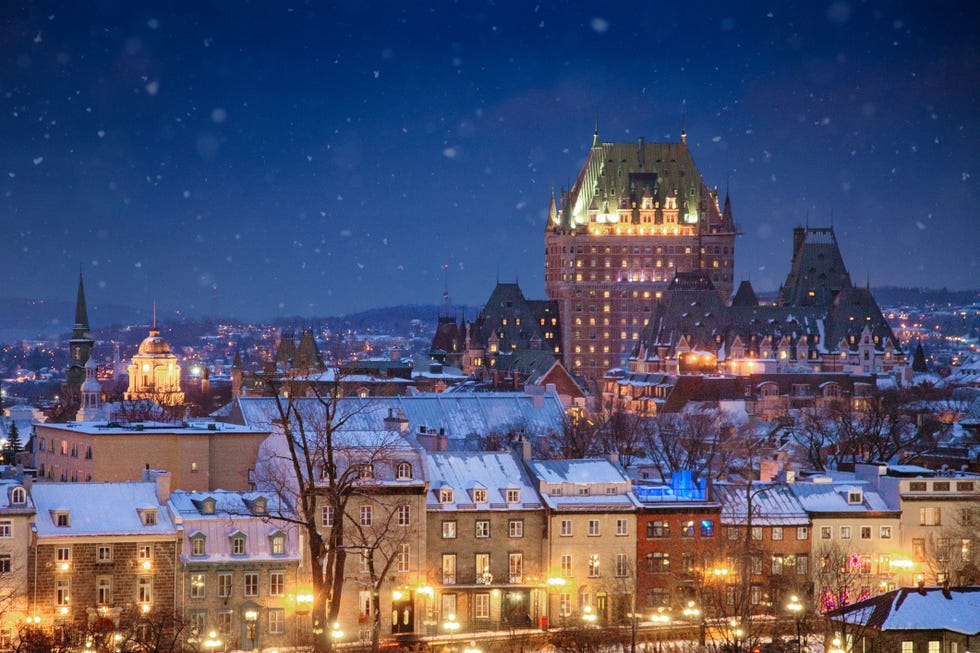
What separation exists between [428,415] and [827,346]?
3523 inches

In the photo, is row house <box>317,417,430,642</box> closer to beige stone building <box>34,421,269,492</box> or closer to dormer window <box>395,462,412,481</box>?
dormer window <box>395,462,412,481</box>

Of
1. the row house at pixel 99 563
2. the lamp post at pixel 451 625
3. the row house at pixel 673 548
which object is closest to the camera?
the row house at pixel 99 563

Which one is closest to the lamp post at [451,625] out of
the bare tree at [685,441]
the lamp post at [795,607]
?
the lamp post at [795,607]

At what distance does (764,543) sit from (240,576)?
21894 millimetres

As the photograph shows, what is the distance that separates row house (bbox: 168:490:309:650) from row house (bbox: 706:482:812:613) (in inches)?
636

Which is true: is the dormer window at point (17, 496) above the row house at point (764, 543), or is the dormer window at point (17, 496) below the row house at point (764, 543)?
above

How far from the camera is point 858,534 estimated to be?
78875mm

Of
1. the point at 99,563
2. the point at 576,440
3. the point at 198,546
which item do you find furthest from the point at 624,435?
the point at 99,563

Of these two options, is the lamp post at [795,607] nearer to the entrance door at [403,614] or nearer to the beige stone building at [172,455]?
the entrance door at [403,614]

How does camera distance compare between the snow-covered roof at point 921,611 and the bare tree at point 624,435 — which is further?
the bare tree at point 624,435

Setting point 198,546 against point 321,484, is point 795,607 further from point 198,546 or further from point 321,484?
point 198,546

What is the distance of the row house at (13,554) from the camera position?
65.1 m

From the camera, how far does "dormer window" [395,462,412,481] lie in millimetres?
72688

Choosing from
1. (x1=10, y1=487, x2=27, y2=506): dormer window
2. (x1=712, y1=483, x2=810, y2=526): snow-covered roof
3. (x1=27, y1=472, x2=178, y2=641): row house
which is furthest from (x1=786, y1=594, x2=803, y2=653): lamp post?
(x1=10, y1=487, x2=27, y2=506): dormer window
